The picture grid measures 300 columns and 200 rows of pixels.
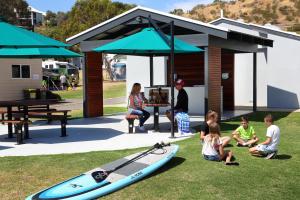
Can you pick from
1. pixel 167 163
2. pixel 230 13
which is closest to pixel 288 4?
pixel 230 13

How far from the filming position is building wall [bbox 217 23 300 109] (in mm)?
19562

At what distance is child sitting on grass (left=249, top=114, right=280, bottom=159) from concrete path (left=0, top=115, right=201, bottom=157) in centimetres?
267

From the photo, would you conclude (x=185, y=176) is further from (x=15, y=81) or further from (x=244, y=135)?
(x=15, y=81)

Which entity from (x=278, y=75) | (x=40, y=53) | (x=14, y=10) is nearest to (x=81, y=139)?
(x=40, y=53)

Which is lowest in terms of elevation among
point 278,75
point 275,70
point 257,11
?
point 278,75

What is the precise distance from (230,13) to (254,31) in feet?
137

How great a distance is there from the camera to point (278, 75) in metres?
20.0

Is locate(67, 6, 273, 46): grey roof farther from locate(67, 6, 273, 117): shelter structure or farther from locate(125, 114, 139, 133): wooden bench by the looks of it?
locate(125, 114, 139, 133): wooden bench

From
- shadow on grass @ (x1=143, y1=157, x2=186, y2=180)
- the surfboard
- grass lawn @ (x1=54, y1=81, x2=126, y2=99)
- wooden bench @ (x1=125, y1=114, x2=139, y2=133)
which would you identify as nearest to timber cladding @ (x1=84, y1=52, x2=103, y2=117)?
wooden bench @ (x1=125, y1=114, x2=139, y2=133)

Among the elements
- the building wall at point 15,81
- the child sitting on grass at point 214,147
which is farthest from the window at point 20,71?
the child sitting on grass at point 214,147

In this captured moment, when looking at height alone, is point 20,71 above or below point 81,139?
above

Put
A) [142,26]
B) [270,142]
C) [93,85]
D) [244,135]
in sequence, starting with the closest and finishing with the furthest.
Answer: [270,142] < [244,135] < [142,26] < [93,85]

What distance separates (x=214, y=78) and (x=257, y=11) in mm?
45491

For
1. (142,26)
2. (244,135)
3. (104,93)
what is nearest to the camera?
(244,135)
